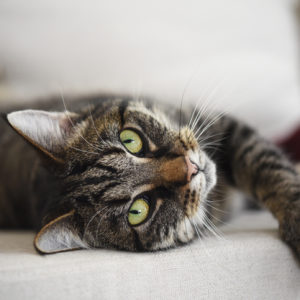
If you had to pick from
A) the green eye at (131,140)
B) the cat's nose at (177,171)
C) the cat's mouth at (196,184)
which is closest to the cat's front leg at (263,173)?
the cat's mouth at (196,184)

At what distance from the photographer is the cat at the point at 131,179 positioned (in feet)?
2.98

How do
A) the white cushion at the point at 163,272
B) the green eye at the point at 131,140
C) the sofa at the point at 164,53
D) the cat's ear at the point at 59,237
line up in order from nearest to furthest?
1. the white cushion at the point at 163,272
2. the cat's ear at the point at 59,237
3. the green eye at the point at 131,140
4. the sofa at the point at 164,53

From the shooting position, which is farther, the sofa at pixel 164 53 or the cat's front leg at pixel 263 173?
the sofa at pixel 164 53

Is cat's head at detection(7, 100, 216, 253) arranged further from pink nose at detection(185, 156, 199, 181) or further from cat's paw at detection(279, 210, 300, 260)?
cat's paw at detection(279, 210, 300, 260)

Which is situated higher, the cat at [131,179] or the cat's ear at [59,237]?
the cat at [131,179]

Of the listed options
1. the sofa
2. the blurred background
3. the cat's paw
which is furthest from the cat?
the blurred background

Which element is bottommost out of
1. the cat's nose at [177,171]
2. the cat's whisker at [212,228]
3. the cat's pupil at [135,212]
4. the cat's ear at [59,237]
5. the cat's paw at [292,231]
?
the cat's ear at [59,237]

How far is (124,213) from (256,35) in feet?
4.27

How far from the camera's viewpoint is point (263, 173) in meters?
1.06

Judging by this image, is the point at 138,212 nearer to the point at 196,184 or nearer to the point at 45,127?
the point at 196,184

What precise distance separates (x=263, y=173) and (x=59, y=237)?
0.64 metres

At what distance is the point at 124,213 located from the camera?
91cm

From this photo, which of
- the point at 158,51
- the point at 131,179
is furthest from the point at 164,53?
the point at 131,179

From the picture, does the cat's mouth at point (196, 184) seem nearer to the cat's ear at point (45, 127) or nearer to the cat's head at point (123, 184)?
the cat's head at point (123, 184)
